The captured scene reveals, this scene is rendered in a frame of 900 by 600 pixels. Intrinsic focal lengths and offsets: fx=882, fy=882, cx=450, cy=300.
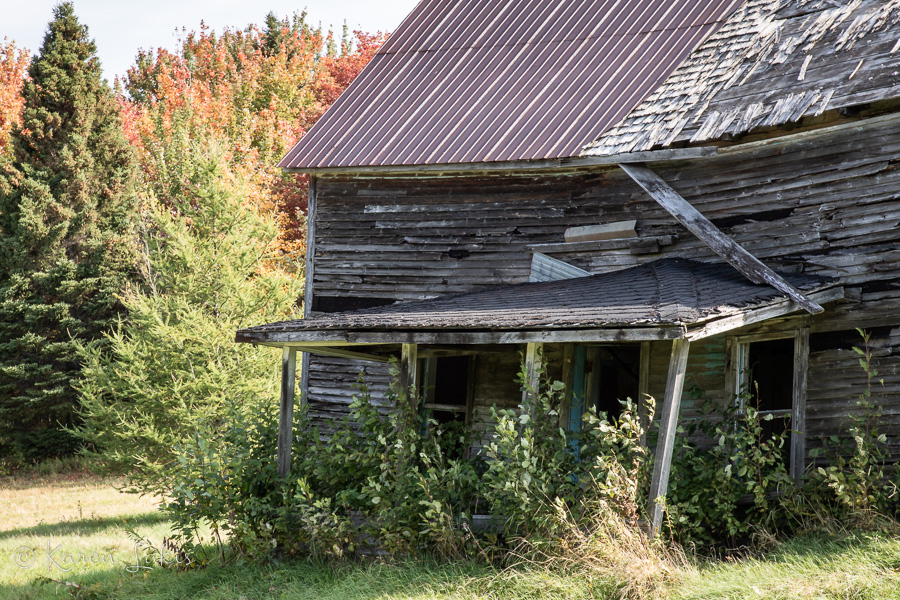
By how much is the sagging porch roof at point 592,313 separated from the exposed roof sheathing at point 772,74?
1.48m

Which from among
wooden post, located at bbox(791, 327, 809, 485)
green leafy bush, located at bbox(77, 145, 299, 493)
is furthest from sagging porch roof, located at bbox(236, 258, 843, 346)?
green leafy bush, located at bbox(77, 145, 299, 493)

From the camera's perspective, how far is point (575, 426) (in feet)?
32.3

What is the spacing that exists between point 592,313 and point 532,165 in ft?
11.7

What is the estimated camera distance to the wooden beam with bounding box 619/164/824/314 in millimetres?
7844

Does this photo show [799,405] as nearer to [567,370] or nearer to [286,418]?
[567,370]

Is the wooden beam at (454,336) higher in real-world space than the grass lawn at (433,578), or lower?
higher

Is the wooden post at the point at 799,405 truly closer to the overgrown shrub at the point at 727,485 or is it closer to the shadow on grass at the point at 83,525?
the overgrown shrub at the point at 727,485

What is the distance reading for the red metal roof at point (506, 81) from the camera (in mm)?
10922

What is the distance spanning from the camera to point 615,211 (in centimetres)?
1030

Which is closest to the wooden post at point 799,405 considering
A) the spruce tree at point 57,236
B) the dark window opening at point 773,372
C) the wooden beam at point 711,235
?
the wooden beam at point 711,235

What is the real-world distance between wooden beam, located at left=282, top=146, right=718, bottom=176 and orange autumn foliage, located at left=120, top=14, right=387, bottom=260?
11.6 meters

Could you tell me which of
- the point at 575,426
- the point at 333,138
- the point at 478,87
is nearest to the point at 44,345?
the point at 333,138

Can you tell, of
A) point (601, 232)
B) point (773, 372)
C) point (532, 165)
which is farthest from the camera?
point (773, 372)

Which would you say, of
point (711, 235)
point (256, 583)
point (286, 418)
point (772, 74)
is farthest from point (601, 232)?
point (256, 583)
